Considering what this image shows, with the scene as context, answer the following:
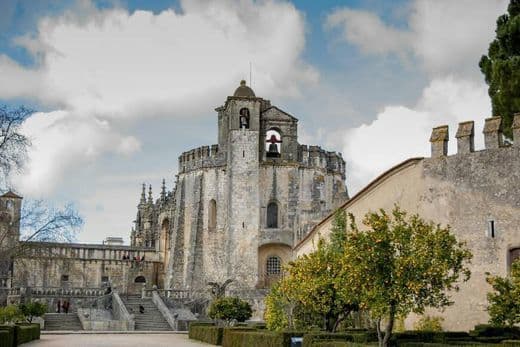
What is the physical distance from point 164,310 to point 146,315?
4.01 feet

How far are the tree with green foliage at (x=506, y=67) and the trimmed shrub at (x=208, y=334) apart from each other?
50.5 ft

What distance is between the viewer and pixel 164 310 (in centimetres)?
5178

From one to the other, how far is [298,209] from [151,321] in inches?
655

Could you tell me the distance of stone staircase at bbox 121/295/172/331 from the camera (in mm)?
49000

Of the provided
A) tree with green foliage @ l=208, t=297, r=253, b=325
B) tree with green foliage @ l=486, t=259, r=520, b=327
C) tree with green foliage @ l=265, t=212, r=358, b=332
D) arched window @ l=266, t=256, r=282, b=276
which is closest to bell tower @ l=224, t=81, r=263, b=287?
arched window @ l=266, t=256, r=282, b=276

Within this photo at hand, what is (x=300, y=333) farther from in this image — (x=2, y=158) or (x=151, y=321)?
(x=151, y=321)

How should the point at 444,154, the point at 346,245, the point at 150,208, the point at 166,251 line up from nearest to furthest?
the point at 346,245 < the point at 444,154 < the point at 166,251 < the point at 150,208

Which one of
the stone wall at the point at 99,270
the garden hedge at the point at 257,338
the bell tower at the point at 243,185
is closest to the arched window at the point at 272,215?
the bell tower at the point at 243,185

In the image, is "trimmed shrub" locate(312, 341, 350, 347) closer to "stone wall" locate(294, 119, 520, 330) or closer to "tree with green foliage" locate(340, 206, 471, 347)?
"tree with green foliage" locate(340, 206, 471, 347)

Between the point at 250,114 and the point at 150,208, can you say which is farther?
the point at 150,208

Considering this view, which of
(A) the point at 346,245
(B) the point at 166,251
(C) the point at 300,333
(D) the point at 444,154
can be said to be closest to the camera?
(A) the point at 346,245

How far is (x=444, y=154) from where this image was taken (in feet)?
106

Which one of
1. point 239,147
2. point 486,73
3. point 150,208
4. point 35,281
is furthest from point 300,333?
point 150,208

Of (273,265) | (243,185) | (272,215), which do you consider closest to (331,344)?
(243,185)
